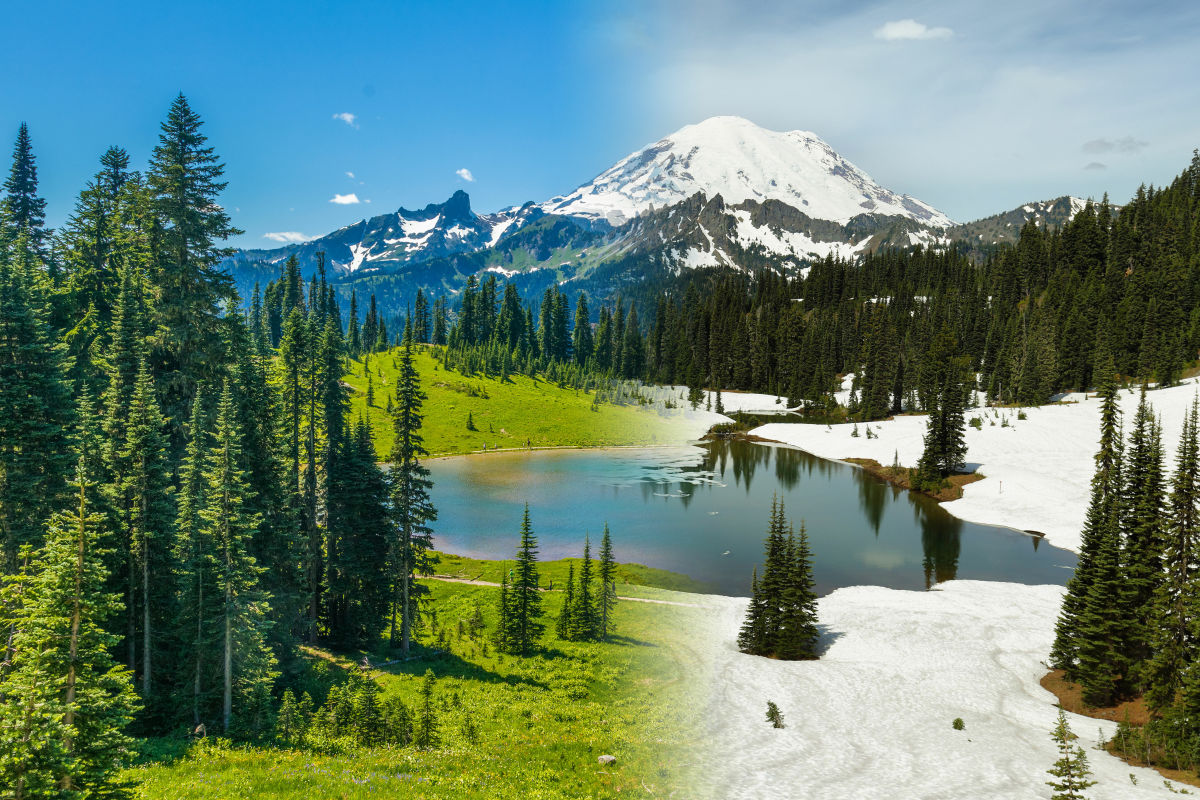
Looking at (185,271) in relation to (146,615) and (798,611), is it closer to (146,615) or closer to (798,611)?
(146,615)

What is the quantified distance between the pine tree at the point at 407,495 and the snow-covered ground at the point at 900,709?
1771 centimetres

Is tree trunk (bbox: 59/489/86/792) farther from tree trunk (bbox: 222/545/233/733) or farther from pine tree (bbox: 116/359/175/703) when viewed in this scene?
pine tree (bbox: 116/359/175/703)

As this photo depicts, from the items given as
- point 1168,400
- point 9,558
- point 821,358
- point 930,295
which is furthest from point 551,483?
point 930,295

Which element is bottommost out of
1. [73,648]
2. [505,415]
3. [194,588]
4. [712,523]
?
[712,523]

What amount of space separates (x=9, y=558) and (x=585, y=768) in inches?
1012

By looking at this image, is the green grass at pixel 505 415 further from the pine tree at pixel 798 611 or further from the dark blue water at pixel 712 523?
the pine tree at pixel 798 611

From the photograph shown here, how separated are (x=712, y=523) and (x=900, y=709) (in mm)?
24660

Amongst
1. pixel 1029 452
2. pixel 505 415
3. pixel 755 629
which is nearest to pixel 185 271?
pixel 755 629

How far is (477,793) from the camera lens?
710 inches

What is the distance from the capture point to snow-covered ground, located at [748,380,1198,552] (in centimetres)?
6694

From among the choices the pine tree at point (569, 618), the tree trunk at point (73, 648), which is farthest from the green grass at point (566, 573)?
the tree trunk at point (73, 648)

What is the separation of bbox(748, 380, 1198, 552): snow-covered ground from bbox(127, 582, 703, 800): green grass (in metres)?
49.6

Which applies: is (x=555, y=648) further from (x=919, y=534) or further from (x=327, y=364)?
(x=919, y=534)

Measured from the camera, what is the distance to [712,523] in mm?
53531
